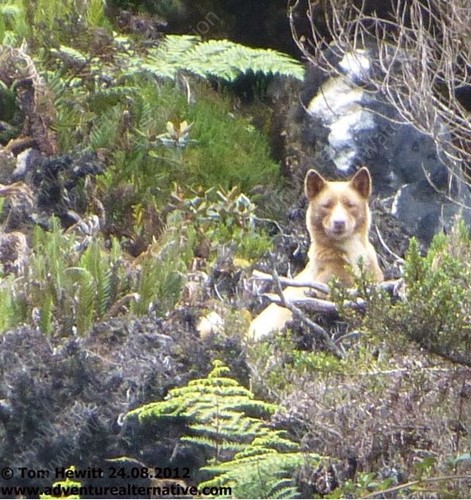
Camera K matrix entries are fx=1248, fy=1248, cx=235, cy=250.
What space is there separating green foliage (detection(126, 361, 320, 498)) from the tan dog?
221 centimetres

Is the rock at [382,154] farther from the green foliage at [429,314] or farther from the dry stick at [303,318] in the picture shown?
the green foliage at [429,314]

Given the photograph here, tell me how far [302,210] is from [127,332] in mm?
2886

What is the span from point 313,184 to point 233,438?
2901mm

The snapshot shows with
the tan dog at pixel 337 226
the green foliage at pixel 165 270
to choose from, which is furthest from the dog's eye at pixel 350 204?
the green foliage at pixel 165 270

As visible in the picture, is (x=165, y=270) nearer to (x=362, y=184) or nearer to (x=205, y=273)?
(x=205, y=273)

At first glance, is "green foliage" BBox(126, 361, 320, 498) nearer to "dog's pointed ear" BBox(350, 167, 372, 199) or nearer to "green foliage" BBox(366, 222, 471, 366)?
"green foliage" BBox(366, 222, 471, 366)

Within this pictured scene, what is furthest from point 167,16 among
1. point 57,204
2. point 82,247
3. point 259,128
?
point 82,247

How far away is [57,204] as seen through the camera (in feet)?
30.0

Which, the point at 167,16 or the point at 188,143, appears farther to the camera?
the point at 167,16

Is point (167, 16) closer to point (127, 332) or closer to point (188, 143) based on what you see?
point (188, 143)

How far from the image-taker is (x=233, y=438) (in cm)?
504

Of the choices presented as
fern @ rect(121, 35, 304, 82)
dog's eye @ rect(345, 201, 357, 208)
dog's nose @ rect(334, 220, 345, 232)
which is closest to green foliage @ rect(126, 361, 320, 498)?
dog's nose @ rect(334, 220, 345, 232)

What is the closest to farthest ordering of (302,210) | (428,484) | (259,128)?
1. (428,484)
2. (302,210)
3. (259,128)

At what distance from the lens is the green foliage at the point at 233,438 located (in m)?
4.64
